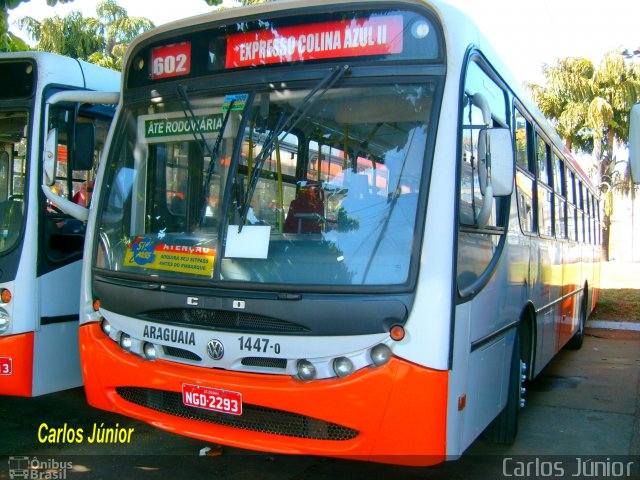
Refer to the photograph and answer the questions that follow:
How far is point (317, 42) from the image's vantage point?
387 cm

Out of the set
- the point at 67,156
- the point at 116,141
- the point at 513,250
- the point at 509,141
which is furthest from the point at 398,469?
the point at 67,156

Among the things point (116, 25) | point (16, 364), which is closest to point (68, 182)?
point (16, 364)

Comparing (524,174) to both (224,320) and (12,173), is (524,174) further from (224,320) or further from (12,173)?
(12,173)

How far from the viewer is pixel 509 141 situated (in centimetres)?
374

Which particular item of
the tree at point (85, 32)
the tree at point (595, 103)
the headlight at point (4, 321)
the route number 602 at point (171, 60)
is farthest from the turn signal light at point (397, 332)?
the tree at point (85, 32)

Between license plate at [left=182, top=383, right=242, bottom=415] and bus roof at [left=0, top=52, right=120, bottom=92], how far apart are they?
285 centimetres

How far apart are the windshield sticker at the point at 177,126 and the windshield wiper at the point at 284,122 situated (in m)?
0.38

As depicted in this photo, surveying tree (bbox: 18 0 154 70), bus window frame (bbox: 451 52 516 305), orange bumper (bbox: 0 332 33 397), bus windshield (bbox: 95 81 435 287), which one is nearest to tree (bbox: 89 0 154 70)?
tree (bbox: 18 0 154 70)

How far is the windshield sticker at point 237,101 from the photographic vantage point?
4020mm

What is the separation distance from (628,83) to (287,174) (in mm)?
26054

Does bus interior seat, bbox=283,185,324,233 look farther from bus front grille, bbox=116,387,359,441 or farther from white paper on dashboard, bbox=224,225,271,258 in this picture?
bus front grille, bbox=116,387,359,441

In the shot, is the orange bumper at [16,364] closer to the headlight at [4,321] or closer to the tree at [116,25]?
the headlight at [4,321]

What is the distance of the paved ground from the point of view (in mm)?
4707

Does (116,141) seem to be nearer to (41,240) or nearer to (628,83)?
(41,240)
